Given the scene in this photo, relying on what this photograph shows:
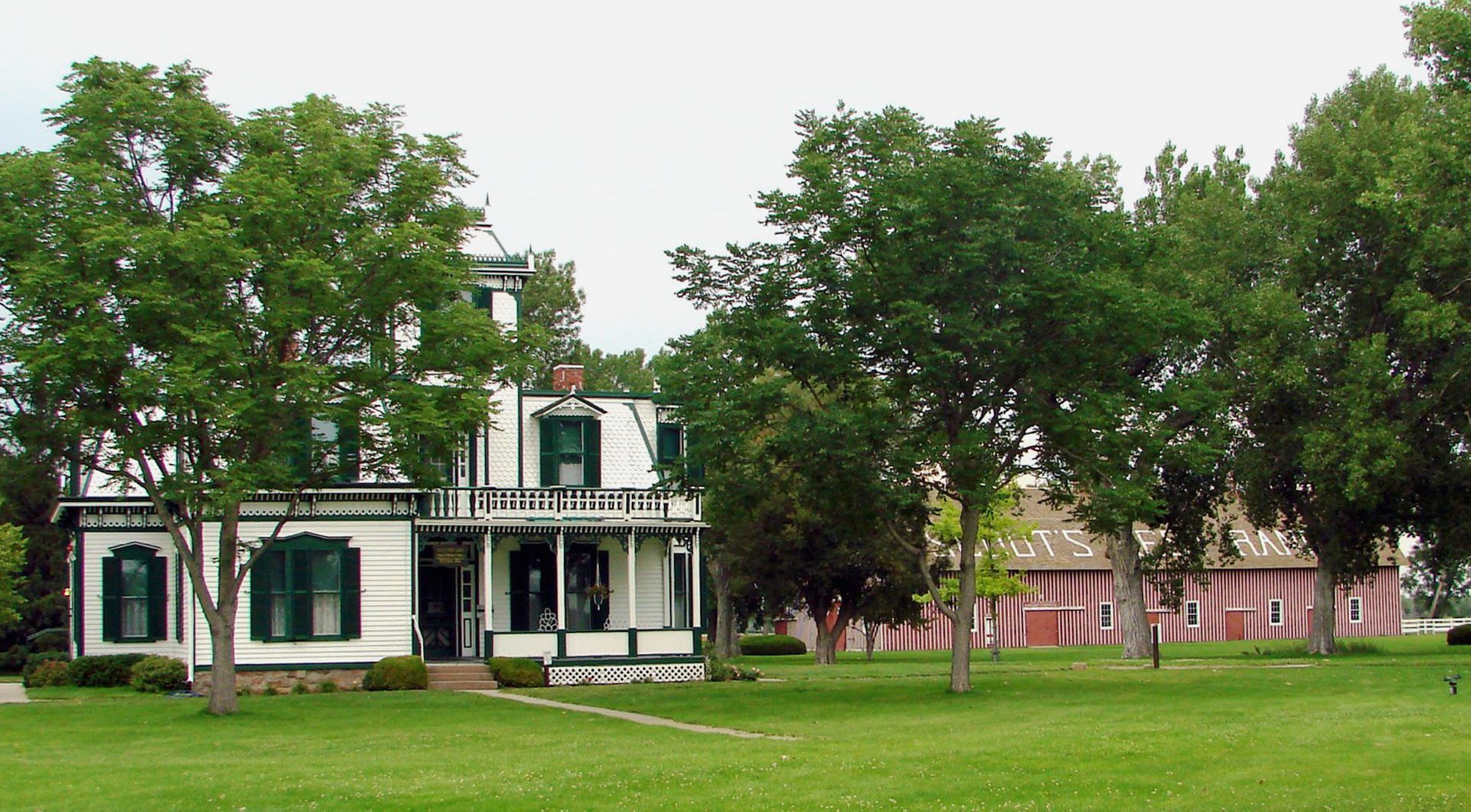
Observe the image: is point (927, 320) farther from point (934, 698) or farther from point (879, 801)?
point (879, 801)

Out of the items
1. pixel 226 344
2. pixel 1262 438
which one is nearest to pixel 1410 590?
pixel 1262 438

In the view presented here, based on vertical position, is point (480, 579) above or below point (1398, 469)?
below

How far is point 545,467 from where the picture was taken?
38.8 meters

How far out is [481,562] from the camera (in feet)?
128

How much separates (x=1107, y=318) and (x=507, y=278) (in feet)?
52.8

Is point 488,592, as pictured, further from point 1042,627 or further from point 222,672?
point 1042,627

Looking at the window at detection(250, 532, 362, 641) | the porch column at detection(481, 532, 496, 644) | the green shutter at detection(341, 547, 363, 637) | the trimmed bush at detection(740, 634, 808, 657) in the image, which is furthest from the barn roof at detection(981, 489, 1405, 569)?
the window at detection(250, 532, 362, 641)

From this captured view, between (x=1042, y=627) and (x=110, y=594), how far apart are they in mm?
46658

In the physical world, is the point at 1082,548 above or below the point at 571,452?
below

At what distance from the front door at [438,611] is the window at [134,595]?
5.93 m

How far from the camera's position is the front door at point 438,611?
3859 centimetres

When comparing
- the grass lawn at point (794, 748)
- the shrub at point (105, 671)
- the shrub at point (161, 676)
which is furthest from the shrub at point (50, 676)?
the grass lawn at point (794, 748)

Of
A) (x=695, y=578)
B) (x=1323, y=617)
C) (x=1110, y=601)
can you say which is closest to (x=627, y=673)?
(x=695, y=578)

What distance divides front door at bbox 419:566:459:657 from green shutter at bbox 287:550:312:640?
3.78 meters
